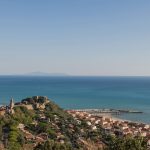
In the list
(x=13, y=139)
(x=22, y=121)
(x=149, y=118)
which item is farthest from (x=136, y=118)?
(x=13, y=139)

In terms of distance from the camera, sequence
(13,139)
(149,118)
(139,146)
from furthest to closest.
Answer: (149,118)
(13,139)
(139,146)

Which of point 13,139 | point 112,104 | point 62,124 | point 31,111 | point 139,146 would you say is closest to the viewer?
point 139,146

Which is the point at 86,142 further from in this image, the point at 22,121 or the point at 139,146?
the point at 139,146

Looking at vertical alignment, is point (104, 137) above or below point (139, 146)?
below

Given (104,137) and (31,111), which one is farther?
(31,111)

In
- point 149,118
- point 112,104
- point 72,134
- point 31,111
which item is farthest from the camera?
point 112,104

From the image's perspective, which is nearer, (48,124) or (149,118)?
(48,124)

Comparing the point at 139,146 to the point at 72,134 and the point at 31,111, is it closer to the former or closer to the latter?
the point at 72,134

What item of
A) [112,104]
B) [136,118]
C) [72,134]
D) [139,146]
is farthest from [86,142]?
[112,104]

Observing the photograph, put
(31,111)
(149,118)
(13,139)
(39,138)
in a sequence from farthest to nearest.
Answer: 1. (149,118)
2. (31,111)
3. (39,138)
4. (13,139)
